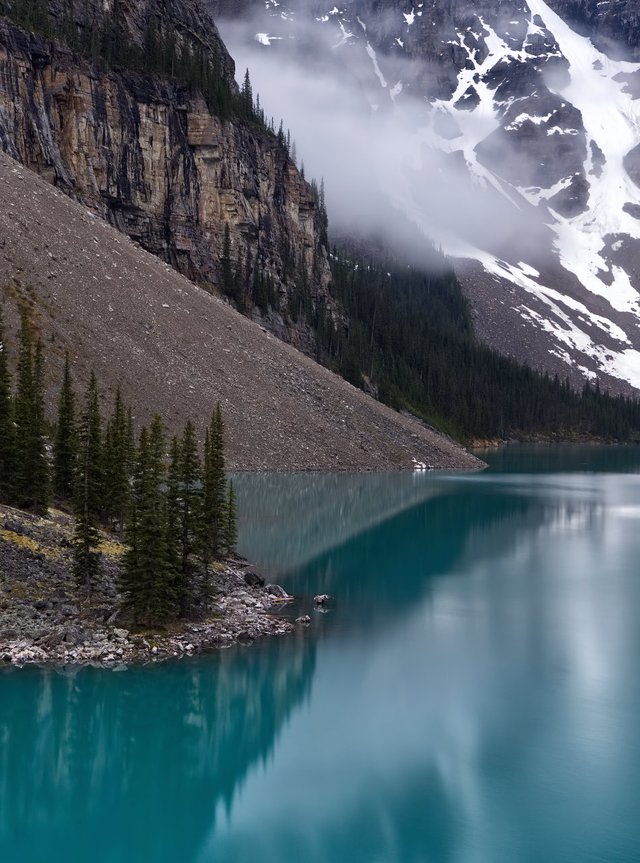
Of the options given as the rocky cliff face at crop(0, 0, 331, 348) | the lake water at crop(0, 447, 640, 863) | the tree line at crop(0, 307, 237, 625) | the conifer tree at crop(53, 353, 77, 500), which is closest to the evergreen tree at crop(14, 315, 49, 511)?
the tree line at crop(0, 307, 237, 625)

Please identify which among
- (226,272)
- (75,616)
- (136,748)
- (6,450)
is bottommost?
(136,748)

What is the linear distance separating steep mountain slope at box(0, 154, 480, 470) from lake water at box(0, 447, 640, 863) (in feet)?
118

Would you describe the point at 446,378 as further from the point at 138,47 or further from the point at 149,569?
the point at 149,569

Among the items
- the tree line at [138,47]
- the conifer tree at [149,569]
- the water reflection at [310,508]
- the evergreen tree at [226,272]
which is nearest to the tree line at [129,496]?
the conifer tree at [149,569]

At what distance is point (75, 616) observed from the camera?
Result: 29328 mm

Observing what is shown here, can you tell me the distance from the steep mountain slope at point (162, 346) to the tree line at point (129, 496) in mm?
23696

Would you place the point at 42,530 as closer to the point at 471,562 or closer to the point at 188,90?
the point at 471,562

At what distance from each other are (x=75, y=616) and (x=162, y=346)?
53539 mm

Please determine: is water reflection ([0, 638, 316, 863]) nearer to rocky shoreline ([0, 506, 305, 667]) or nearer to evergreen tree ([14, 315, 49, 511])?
rocky shoreline ([0, 506, 305, 667])

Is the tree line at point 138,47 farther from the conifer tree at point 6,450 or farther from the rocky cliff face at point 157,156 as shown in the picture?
the conifer tree at point 6,450

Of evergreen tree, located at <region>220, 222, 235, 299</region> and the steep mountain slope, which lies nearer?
the steep mountain slope

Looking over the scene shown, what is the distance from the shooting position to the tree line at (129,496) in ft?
100

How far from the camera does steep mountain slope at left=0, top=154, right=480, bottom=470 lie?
75000mm

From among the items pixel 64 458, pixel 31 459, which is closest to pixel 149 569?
pixel 31 459
